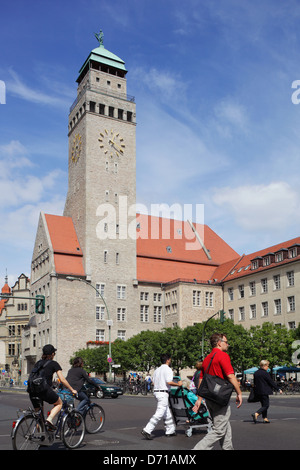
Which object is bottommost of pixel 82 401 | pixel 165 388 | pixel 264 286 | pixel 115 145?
pixel 82 401

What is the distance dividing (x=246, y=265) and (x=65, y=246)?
23.0 meters

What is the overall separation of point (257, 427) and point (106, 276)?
54515 mm

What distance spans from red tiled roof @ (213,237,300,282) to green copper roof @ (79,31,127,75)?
1228 inches

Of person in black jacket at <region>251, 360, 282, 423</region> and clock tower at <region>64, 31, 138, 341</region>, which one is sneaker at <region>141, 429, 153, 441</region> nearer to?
person in black jacket at <region>251, 360, 282, 423</region>

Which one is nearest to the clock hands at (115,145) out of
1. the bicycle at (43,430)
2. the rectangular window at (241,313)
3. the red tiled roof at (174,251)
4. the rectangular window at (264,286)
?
the red tiled roof at (174,251)

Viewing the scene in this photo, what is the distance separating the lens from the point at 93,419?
12.3 meters

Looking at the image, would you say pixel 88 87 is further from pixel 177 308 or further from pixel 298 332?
pixel 298 332

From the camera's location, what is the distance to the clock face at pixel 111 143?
7038 cm

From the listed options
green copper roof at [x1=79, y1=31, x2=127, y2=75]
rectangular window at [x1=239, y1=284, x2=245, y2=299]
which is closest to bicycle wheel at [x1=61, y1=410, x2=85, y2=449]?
rectangular window at [x1=239, y1=284, x2=245, y2=299]

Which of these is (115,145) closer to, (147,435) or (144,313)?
(144,313)

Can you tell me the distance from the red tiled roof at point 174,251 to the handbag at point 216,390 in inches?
2461

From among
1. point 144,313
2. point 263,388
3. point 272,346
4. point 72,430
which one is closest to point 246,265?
point 144,313

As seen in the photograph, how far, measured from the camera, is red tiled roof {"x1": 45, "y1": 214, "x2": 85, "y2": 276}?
65875 millimetres

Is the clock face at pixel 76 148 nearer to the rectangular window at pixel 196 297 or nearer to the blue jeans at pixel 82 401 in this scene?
the rectangular window at pixel 196 297
